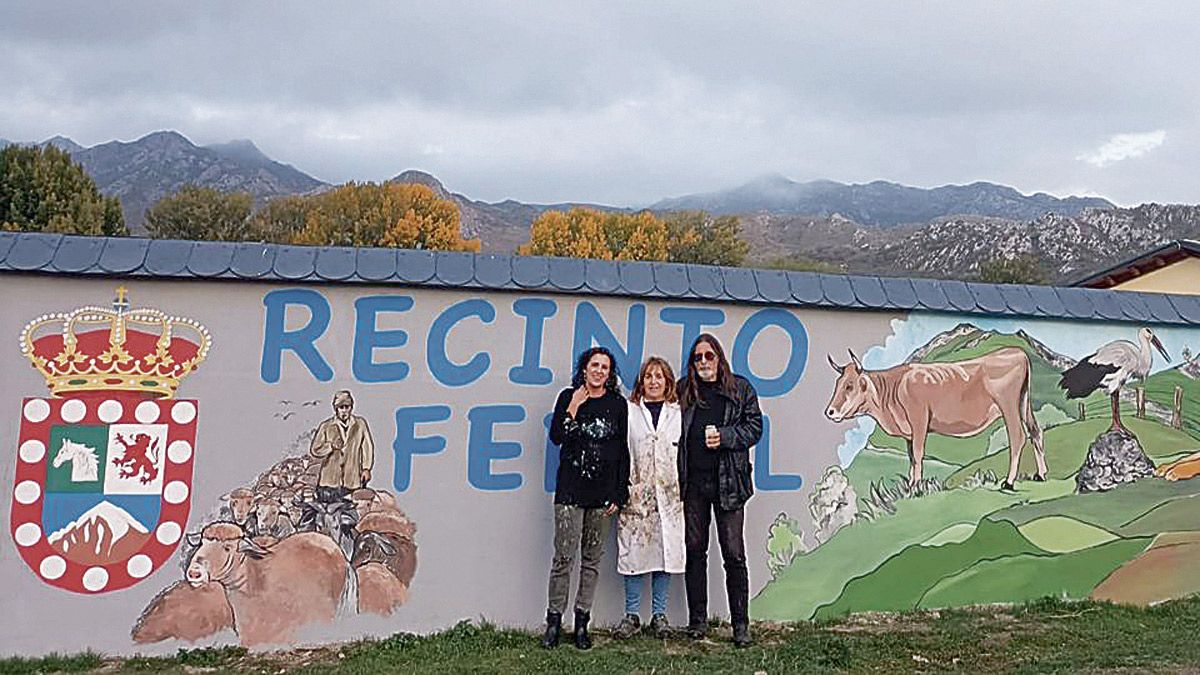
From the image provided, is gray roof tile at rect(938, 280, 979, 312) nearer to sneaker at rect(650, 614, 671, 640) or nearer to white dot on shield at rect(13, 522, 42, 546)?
sneaker at rect(650, 614, 671, 640)

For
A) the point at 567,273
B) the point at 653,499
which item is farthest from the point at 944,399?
the point at 567,273

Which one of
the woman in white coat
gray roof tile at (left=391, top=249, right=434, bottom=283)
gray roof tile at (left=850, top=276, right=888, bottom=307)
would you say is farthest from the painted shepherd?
gray roof tile at (left=850, top=276, right=888, bottom=307)

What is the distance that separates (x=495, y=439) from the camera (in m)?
5.35

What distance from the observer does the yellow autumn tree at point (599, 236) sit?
36719mm

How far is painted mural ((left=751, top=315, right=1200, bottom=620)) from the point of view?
18.9 feet

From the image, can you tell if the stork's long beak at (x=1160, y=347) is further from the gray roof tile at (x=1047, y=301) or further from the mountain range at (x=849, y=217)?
the mountain range at (x=849, y=217)

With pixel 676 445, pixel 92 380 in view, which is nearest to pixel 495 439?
pixel 676 445

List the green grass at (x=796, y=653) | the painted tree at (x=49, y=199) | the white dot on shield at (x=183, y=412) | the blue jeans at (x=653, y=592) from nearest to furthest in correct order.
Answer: the green grass at (x=796, y=653)
the white dot on shield at (x=183, y=412)
the blue jeans at (x=653, y=592)
the painted tree at (x=49, y=199)

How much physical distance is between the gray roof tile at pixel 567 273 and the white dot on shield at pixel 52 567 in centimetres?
298

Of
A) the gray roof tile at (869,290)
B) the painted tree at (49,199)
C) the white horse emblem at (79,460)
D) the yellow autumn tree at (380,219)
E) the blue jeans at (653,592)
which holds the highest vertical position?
the yellow autumn tree at (380,219)

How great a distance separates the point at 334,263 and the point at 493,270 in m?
0.88

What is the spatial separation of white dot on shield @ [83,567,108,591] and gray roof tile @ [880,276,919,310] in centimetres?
471

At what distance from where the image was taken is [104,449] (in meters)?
4.98

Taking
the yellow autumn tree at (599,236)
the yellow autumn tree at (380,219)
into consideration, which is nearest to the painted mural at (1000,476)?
the yellow autumn tree at (380,219)
